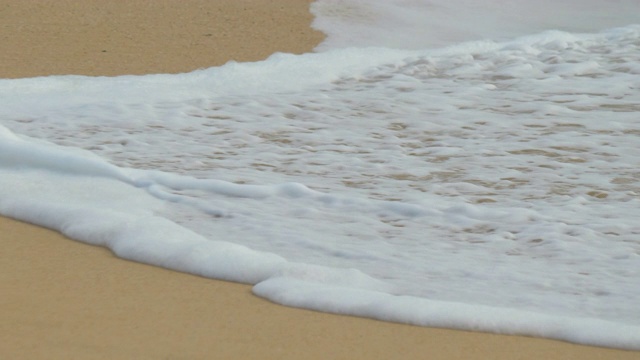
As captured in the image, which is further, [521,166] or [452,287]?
[521,166]

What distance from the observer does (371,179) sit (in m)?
2.81

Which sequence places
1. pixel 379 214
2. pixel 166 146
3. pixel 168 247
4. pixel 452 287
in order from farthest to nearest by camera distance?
1. pixel 166 146
2. pixel 379 214
3. pixel 168 247
4. pixel 452 287

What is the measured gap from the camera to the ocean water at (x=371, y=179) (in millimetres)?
2000

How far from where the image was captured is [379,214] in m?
2.47

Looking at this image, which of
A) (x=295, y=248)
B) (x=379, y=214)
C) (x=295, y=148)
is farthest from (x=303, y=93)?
(x=295, y=248)

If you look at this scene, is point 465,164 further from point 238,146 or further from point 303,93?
point 303,93

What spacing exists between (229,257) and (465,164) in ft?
3.48

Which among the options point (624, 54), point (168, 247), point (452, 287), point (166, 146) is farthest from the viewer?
point (624, 54)

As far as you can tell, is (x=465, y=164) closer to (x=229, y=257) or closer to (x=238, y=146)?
(x=238, y=146)

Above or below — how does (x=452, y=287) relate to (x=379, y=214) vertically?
below

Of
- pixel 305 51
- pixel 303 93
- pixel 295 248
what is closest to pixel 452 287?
pixel 295 248

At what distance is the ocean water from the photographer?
6.56 feet

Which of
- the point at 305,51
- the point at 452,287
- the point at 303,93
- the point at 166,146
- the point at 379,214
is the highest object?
the point at 305,51

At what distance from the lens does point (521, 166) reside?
2943mm
